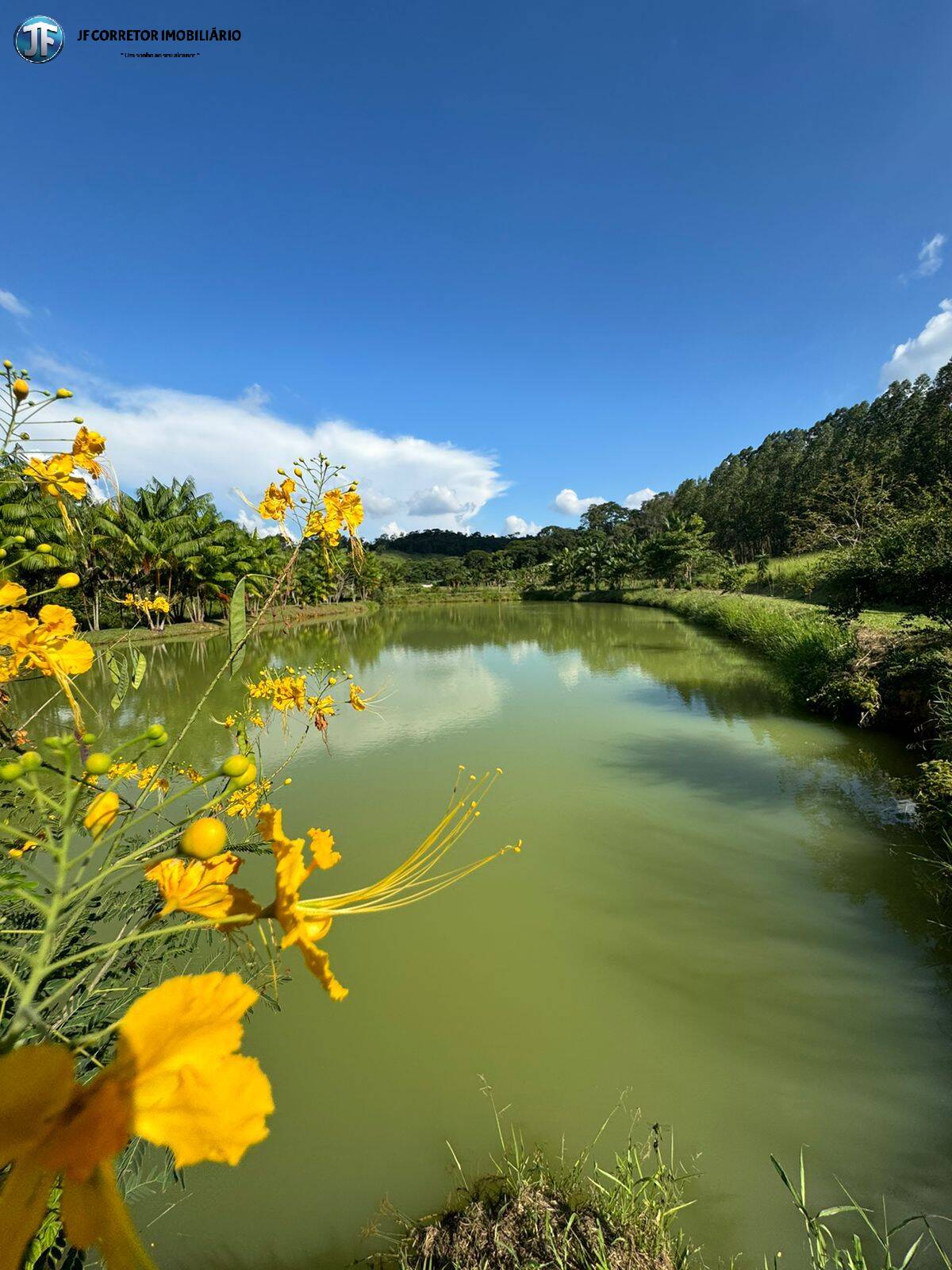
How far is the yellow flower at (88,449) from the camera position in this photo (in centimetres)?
118

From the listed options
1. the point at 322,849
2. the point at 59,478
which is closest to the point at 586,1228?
the point at 322,849

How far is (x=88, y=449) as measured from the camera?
119cm

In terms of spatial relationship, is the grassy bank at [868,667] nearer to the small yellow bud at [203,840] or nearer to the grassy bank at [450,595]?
the small yellow bud at [203,840]

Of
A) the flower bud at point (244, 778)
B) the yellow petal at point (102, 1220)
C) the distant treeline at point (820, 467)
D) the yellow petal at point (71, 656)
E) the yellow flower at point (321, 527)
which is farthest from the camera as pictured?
the distant treeline at point (820, 467)

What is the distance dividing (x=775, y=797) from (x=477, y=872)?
2.52 metres

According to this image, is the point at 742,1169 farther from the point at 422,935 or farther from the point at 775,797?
the point at 775,797

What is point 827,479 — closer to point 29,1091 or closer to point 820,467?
point 820,467

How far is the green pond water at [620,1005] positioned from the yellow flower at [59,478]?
6.77 ft

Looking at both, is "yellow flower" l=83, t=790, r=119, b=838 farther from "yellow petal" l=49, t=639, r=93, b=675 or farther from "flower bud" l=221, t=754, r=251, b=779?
"yellow petal" l=49, t=639, r=93, b=675

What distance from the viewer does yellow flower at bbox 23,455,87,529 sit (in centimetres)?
103

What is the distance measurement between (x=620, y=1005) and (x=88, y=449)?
274cm

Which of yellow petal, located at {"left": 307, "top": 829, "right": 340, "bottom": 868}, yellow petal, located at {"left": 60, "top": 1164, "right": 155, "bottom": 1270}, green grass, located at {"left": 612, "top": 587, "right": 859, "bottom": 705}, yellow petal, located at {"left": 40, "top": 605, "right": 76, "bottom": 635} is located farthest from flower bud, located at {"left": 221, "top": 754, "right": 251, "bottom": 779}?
green grass, located at {"left": 612, "top": 587, "right": 859, "bottom": 705}

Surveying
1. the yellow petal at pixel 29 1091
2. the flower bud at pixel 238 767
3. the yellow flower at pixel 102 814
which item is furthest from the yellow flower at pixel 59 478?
the yellow petal at pixel 29 1091

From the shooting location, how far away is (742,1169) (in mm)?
1612
